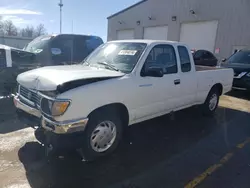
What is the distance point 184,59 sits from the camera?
502 cm

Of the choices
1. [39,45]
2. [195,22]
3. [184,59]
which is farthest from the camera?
[195,22]

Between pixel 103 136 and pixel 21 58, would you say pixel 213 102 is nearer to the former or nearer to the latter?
A: pixel 103 136

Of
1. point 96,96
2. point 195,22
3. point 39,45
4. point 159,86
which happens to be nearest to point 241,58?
point 159,86

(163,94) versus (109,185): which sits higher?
(163,94)

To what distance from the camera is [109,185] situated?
3.02 meters

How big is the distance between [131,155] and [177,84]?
68.2 inches

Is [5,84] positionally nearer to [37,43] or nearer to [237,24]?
[37,43]

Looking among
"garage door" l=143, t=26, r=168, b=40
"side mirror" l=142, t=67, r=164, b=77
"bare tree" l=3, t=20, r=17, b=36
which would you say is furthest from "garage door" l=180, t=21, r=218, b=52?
"bare tree" l=3, t=20, r=17, b=36

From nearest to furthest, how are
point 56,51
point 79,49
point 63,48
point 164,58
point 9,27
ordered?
point 164,58
point 56,51
point 63,48
point 79,49
point 9,27

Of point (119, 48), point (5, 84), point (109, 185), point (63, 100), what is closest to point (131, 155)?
point (109, 185)

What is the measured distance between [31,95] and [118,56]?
1.62 meters

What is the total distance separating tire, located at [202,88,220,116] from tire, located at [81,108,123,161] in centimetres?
312

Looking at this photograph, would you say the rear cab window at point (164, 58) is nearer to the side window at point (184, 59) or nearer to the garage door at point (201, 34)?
the side window at point (184, 59)

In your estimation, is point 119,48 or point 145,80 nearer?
point 145,80
